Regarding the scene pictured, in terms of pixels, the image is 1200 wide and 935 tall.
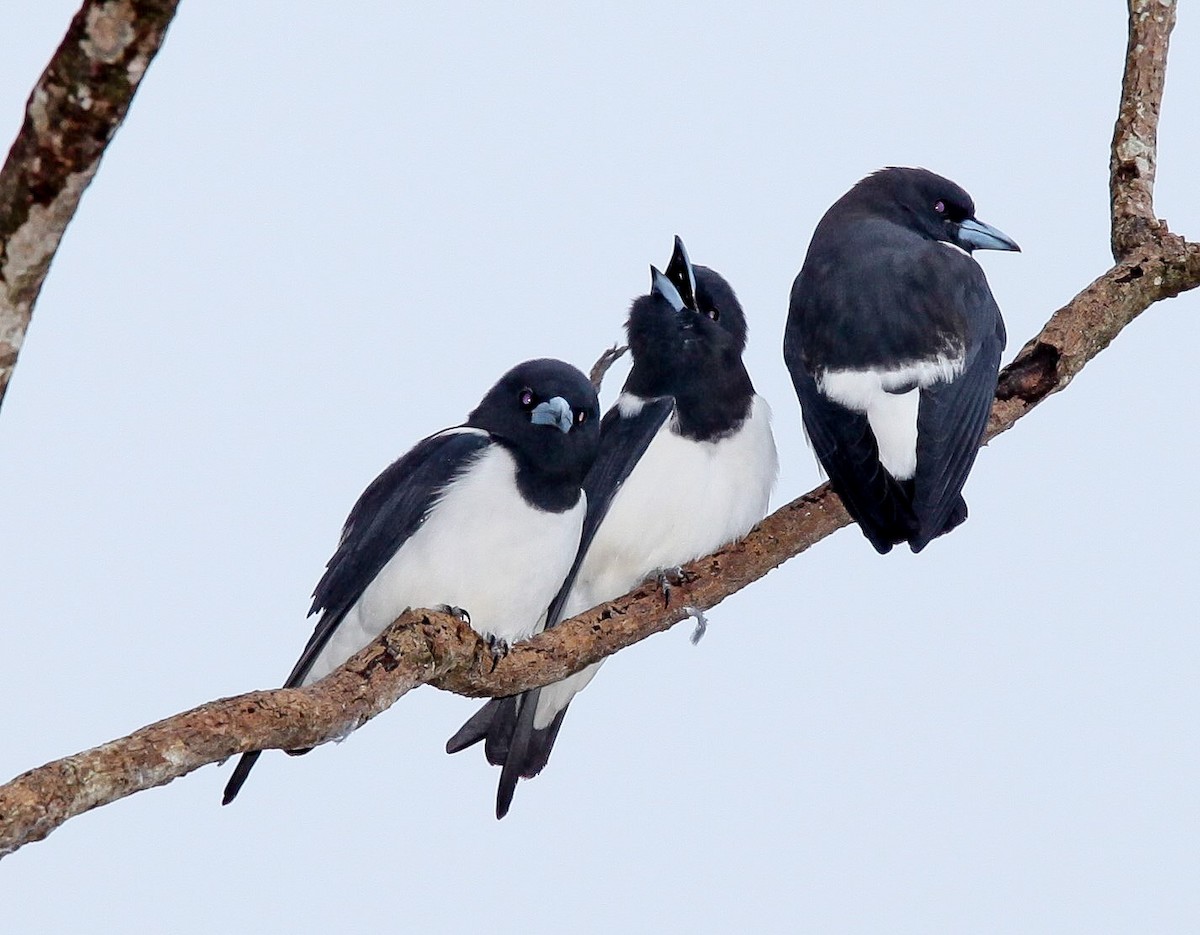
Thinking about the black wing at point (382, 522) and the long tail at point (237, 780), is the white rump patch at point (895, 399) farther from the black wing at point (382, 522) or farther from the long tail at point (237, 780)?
the long tail at point (237, 780)

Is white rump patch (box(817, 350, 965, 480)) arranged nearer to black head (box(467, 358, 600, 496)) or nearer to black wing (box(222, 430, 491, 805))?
black head (box(467, 358, 600, 496))

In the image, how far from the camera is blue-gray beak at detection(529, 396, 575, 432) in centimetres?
588

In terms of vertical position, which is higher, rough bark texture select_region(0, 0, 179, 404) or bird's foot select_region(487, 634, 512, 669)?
rough bark texture select_region(0, 0, 179, 404)

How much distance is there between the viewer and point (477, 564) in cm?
578

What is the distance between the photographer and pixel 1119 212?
6.73 metres

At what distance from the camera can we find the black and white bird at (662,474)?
245 inches

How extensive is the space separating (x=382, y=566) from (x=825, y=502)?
169 cm

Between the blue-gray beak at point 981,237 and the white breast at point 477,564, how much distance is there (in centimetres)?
214

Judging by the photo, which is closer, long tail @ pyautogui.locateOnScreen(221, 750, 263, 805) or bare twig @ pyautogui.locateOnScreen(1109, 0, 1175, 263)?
long tail @ pyautogui.locateOnScreen(221, 750, 263, 805)

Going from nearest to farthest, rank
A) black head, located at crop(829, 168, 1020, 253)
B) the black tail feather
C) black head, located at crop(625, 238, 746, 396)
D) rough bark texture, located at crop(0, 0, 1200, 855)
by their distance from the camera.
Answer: rough bark texture, located at crop(0, 0, 1200, 855), the black tail feather, black head, located at crop(625, 238, 746, 396), black head, located at crop(829, 168, 1020, 253)

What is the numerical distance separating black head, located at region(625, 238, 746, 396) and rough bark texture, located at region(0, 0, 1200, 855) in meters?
0.69

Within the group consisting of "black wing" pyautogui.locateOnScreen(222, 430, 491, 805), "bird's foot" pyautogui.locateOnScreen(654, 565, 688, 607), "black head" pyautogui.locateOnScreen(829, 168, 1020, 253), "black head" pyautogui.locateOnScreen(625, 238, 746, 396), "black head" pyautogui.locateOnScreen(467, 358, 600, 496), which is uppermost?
"black head" pyautogui.locateOnScreen(829, 168, 1020, 253)

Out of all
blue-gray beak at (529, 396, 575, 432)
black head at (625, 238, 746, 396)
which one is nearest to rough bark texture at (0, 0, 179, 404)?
blue-gray beak at (529, 396, 575, 432)

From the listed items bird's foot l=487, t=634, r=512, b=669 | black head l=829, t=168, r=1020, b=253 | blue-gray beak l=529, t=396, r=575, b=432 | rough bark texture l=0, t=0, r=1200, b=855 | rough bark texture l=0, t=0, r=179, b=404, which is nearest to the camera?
rough bark texture l=0, t=0, r=179, b=404
